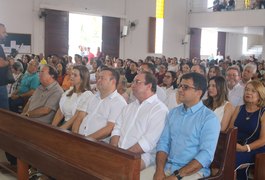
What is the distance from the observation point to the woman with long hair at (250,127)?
3.26 m

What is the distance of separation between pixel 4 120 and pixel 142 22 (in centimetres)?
1345

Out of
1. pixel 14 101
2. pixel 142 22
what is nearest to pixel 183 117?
pixel 14 101

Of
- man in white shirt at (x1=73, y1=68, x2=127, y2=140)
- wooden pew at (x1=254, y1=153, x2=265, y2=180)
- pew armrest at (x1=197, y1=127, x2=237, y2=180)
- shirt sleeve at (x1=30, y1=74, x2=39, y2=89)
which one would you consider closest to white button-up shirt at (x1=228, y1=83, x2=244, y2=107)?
wooden pew at (x1=254, y1=153, x2=265, y2=180)

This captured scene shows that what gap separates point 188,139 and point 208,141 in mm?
158

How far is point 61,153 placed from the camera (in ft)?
9.20

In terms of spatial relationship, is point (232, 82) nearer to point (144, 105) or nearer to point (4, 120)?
point (144, 105)

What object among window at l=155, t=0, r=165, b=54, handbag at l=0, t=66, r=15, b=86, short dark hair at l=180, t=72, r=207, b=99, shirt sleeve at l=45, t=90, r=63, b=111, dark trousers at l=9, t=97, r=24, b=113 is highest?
window at l=155, t=0, r=165, b=54

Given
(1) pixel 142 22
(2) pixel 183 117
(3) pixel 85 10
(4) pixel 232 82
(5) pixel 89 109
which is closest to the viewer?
(2) pixel 183 117

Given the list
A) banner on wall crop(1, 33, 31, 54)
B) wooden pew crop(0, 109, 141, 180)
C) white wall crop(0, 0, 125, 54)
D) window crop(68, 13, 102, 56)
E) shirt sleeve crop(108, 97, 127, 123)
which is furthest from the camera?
window crop(68, 13, 102, 56)

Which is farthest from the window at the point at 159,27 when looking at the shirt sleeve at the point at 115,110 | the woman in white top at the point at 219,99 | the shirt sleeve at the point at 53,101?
the shirt sleeve at the point at 115,110

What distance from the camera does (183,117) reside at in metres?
2.76

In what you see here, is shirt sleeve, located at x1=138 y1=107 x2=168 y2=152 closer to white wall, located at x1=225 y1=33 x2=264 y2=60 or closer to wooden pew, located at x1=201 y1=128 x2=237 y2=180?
wooden pew, located at x1=201 y1=128 x2=237 y2=180

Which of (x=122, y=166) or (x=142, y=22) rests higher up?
(x=142, y=22)

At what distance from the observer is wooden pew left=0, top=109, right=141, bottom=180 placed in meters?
Result: 2.29
